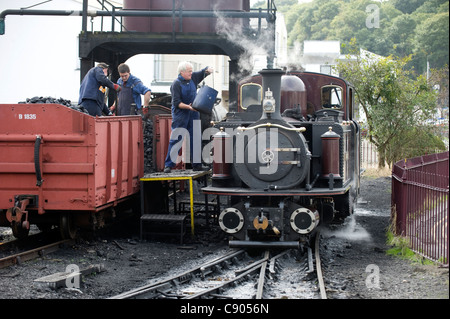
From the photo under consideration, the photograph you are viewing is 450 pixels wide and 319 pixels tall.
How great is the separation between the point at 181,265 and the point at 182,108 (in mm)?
3448

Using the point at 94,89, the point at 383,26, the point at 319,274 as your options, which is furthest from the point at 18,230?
the point at 383,26

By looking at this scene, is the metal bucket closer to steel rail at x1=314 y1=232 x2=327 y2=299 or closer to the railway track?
the railway track

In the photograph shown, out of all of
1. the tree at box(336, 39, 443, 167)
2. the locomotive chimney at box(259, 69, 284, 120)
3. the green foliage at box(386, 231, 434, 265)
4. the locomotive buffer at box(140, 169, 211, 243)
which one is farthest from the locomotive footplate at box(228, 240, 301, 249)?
the tree at box(336, 39, 443, 167)

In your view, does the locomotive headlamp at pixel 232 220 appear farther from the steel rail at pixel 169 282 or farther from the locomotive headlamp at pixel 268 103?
the locomotive headlamp at pixel 268 103

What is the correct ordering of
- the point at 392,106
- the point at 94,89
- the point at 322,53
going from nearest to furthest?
1. the point at 94,89
2. the point at 392,106
3. the point at 322,53

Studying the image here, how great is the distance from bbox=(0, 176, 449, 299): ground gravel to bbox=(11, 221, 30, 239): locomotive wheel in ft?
2.17

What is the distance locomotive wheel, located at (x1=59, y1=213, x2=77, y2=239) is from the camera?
9.43 meters

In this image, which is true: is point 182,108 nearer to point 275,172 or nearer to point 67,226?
point 275,172

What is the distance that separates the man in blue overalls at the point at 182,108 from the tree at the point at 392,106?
10.6 meters

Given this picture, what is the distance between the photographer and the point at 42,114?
921 centimetres

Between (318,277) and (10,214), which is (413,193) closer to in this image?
(318,277)

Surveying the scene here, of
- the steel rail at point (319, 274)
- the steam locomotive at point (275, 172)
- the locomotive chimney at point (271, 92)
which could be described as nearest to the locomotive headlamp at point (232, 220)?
the steam locomotive at point (275, 172)

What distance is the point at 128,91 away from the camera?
12141 millimetres
